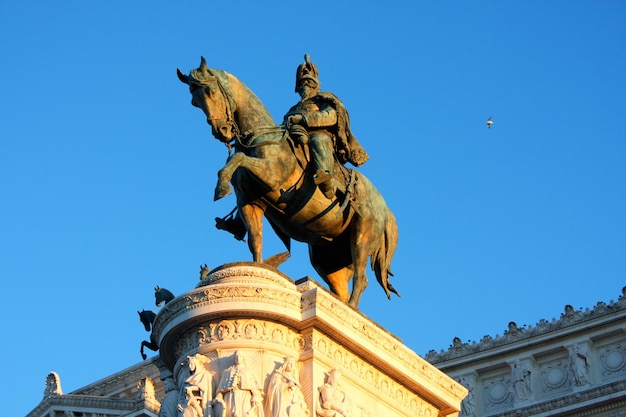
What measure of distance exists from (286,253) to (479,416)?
29.5 meters

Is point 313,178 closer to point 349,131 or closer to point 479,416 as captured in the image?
point 349,131

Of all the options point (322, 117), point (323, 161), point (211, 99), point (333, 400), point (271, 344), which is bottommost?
point (333, 400)

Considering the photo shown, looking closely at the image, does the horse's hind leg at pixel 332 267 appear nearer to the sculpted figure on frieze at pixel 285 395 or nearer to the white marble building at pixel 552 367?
the sculpted figure on frieze at pixel 285 395

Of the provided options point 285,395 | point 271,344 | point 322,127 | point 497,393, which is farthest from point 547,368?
point 285,395

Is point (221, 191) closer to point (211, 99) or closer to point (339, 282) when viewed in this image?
point (211, 99)

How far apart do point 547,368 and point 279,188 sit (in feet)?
98.8

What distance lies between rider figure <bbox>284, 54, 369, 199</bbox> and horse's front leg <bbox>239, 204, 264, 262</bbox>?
1.04 meters

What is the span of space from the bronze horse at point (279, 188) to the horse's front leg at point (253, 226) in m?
0.01

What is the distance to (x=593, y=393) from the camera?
4656cm

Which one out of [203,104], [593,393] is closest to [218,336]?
[203,104]

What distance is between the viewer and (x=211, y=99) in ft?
67.8

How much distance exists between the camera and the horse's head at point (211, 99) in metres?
20.6

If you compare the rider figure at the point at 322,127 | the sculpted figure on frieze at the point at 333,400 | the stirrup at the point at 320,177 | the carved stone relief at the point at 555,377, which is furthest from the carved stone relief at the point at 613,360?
the sculpted figure on frieze at the point at 333,400

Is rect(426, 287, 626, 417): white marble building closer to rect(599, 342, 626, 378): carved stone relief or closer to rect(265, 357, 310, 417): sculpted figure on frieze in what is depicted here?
rect(599, 342, 626, 378): carved stone relief
